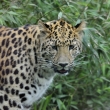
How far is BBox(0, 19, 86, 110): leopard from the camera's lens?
7.05 metres

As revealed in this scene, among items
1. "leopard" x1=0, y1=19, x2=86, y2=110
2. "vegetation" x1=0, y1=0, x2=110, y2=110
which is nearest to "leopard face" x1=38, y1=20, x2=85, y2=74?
"leopard" x1=0, y1=19, x2=86, y2=110

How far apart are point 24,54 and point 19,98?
57 cm

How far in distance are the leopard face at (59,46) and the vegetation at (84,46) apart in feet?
3.42

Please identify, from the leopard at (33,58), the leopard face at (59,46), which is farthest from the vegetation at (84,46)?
the leopard face at (59,46)

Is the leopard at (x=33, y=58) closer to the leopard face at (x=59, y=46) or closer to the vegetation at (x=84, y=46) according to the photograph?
the leopard face at (x=59, y=46)

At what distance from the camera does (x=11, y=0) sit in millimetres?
9109

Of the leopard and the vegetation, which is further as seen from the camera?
the vegetation

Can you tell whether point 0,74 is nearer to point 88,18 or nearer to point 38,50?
point 38,50

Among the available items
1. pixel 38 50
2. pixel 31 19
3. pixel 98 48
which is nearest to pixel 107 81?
pixel 98 48

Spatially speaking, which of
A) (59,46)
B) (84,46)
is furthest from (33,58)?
(84,46)

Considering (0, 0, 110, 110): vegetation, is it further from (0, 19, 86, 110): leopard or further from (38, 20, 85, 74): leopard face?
(38, 20, 85, 74): leopard face

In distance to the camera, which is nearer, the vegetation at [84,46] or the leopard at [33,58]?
the leopard at [33,58]

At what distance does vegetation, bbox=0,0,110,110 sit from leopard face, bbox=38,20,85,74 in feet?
3.42

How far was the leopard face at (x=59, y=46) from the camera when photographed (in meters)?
7.02
